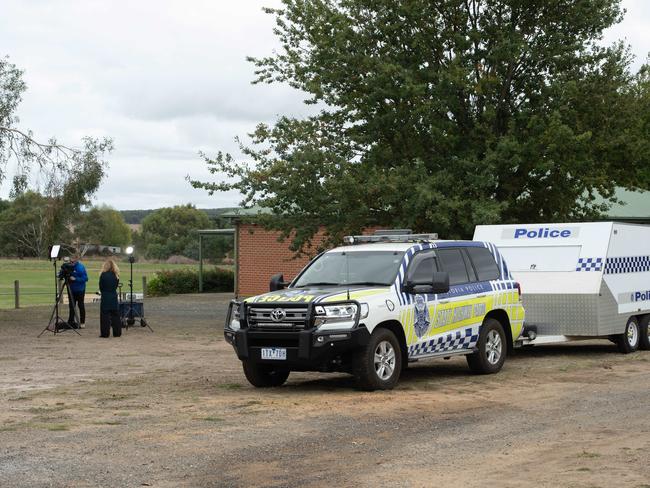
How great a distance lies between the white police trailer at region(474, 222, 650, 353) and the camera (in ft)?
60.0

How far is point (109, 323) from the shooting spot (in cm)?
2294

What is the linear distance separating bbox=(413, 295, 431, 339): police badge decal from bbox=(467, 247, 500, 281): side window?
5.71 feet

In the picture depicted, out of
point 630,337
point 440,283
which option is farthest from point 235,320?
point 630,337

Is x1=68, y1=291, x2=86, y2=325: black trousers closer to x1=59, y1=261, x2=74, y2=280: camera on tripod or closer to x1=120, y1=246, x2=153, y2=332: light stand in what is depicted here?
x1=59, y1=261, x2=74, y2=280: camera on tripod

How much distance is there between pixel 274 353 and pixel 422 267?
2.57m

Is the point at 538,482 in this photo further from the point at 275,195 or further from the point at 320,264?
the point at 275,195

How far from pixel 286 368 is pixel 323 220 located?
35.2ft

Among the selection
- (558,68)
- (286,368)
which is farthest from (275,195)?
(286,368)

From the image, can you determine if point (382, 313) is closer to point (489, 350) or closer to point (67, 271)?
point (489, 350)

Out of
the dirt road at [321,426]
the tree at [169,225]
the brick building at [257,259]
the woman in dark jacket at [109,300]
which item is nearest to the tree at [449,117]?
the woman in dark jacket at [109,300]

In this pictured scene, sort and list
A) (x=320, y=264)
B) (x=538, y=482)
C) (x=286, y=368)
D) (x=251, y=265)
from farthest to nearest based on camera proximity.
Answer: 1. (x=251, y=265)
2. (x=320, y=264)
3. (x=286, y=368)
4. (x=538, y=482)

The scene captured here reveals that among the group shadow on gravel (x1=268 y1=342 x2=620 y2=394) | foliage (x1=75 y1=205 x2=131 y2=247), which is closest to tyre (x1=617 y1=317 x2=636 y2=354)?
shadow on gravel (x1=268 y1=342 x2=620 y2=394)

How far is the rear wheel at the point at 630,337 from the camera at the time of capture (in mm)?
19219

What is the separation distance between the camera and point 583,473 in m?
8.13
